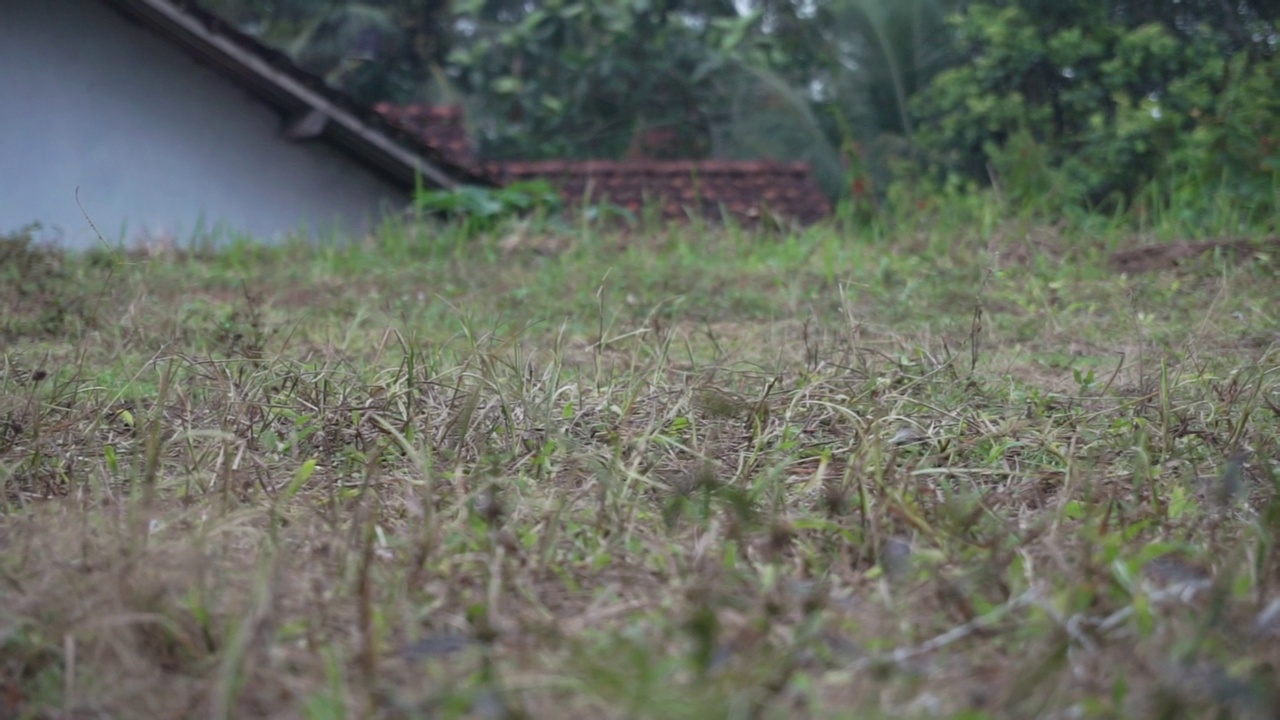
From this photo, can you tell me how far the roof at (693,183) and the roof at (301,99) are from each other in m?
1.53

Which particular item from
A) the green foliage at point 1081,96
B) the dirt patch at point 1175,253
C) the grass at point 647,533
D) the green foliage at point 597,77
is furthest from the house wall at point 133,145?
the green foliage at point 597,77

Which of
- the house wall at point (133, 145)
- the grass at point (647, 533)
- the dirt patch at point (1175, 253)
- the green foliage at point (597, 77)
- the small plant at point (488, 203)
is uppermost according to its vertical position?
the green foliage at point (597, 77)

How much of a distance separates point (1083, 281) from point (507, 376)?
10.5ft

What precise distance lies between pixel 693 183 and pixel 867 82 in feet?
13.2

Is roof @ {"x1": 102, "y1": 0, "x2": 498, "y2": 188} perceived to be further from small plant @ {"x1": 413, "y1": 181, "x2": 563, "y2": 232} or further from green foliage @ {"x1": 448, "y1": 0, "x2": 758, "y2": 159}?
green foliage @ {"x1": 448, "y1": 0, "x2": 758, "y2": 159}

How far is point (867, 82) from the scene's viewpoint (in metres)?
12.8

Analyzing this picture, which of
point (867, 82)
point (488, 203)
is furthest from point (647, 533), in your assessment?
point (867, 82)

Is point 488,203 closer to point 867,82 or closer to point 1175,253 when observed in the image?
point 1175,253

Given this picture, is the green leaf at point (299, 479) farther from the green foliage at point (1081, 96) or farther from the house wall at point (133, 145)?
the green foliage at point (1081, 96)

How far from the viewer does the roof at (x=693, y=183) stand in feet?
32.5

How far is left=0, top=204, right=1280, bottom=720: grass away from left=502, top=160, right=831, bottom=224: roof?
627 cm

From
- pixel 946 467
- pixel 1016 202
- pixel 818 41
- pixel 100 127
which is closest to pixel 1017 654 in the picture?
pixel 946 467

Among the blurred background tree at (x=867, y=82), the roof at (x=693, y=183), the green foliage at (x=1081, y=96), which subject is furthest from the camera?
the roof at (x=693, y=183)

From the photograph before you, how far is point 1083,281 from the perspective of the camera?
4.92 metres
